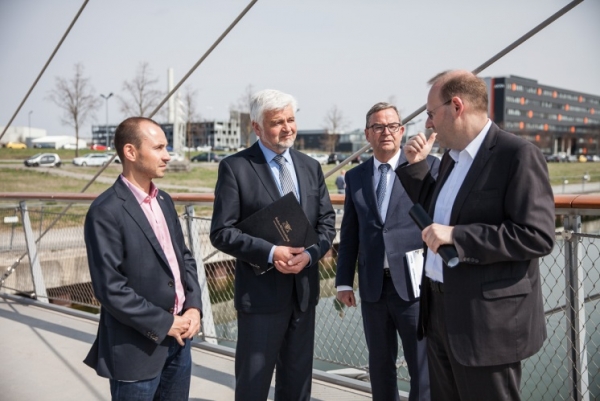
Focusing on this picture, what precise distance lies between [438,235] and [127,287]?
112 centimetres

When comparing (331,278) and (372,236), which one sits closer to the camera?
(372,236)

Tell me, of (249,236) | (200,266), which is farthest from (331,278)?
(249,236)

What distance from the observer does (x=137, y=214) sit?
2127 millimetres

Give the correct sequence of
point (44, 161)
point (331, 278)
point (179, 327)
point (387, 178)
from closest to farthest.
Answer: point (179, 327) < point (387, 178) < point (331, 278) < point (44, 161)

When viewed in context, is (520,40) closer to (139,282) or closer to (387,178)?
(387,178)

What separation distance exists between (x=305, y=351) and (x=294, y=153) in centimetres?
95

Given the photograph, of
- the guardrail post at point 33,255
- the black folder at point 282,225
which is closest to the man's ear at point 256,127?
the black folder at point 282,225

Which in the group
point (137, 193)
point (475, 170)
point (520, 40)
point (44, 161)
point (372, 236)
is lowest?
point (372, 236)

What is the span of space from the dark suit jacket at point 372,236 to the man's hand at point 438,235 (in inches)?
33.1

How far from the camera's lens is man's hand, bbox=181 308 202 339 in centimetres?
221

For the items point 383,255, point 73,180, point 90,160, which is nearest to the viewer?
point 383,255

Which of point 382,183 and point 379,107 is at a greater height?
point 379,107

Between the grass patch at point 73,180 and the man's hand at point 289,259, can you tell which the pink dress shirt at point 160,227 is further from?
the grass patch at point 73,180

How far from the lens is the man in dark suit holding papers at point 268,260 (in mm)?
2463
